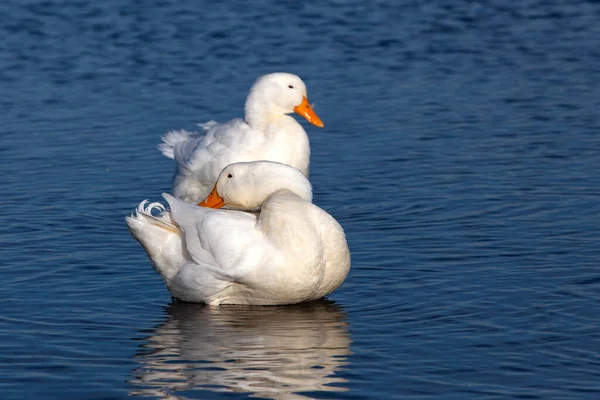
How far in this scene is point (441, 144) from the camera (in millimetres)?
14359

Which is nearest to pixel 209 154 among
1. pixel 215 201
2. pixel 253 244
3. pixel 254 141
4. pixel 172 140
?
pixel 254 141

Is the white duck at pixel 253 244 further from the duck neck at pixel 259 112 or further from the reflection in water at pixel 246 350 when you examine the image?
the duck neck at pixel 259 112

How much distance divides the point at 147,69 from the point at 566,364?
13757 mm

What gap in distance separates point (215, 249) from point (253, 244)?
12.1 inches

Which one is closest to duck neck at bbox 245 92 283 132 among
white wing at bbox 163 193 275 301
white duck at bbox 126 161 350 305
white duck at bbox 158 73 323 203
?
white duck at bbox 158 73 323 203

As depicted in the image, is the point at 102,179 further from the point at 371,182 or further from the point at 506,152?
the point at 506,152

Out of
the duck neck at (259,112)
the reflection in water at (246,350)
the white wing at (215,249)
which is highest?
the duck neck at (259,112)

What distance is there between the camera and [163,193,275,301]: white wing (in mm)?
8781

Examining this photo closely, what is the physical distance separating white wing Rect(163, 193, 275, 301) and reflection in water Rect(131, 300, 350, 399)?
211mm

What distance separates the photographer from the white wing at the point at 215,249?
8.78m

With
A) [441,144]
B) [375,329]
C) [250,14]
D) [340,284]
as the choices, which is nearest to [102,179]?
[441,144]

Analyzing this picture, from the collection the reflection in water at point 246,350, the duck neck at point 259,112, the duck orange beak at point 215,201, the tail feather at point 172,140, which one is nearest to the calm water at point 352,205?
the reflection in water at point 246,350

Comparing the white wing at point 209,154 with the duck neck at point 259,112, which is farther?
the duck neck at point 259,112

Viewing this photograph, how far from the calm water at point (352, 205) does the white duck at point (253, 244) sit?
217 millimetres
